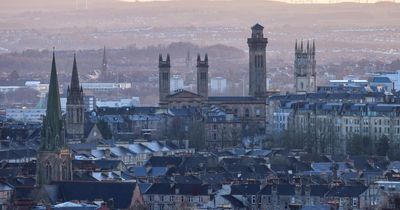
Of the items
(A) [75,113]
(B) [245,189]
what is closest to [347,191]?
(B) [245,189]

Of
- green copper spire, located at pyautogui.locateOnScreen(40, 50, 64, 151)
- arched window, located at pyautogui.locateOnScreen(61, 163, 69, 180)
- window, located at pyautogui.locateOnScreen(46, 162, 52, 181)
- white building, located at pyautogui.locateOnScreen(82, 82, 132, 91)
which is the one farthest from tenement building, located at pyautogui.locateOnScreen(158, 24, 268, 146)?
white building, located at pyautogui.locateOnScreen(82, 82, 132, 91)

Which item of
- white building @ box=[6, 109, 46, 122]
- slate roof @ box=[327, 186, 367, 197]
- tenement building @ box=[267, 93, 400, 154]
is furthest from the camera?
white building @ box=[6, 109, 46, 122]

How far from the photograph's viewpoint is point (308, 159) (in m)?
84.8

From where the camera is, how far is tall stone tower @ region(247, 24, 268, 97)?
126125 millimetres

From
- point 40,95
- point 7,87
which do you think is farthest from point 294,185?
point 7,87

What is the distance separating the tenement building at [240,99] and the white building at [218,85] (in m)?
Result: 47.8

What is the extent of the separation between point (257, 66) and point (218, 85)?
61.2 m

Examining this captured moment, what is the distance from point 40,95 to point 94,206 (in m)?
122

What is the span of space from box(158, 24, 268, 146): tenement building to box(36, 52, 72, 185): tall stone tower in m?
37.6

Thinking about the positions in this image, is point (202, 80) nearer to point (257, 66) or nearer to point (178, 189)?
point (257, 66)

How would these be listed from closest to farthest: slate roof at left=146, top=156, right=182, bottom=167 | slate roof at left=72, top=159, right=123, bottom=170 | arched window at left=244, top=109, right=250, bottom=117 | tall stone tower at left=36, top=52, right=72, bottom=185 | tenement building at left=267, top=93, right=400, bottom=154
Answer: tall stone tower at left=36, top=52, right=72, bottom=185
slate roof at left=72, top=159, right=123, bottom=170
slate roof at left=146, top=156, right=182, bottom=167
tenement building at left=267, top=93, right=400, bottom=154
arched window at left=244, top=109, right=250, bottom=117

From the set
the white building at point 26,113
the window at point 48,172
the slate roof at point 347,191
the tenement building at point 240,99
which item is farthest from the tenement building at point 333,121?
the window at point 48,172

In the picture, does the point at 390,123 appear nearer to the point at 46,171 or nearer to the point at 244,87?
the point at 46,171

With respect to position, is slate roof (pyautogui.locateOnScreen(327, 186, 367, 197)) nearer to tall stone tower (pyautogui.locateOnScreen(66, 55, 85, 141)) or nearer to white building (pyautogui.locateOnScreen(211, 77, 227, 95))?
tall stone tower (pyautogui.locateOnScreen(66, 55, 85, 141))
